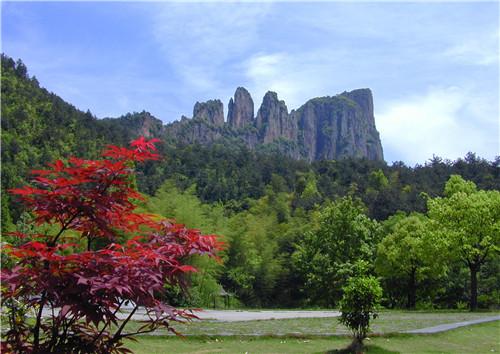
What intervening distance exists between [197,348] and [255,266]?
23.9m

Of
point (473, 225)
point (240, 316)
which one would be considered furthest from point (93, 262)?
point (473, 225)

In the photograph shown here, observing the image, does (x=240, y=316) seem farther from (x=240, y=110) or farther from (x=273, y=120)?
(x=240, y=110)

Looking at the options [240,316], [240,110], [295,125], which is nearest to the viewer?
[240,316]

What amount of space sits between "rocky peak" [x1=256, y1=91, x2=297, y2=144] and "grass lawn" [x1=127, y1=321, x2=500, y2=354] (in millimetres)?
137042

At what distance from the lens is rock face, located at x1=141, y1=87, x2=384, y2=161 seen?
133750 millimetres

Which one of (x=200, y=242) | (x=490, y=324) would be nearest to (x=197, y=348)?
(x=200, y=242)

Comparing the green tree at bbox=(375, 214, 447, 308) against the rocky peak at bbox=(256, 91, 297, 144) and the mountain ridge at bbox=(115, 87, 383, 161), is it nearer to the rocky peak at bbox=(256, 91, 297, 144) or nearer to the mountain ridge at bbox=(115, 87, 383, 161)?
the mountain ridge at bbox=(115, 87, 383, 161)

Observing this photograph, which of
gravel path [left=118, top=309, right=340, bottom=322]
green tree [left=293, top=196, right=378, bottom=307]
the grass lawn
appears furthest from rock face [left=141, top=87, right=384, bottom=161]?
the grass lawn

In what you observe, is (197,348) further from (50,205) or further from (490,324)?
(490,324)

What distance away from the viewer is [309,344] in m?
9.12

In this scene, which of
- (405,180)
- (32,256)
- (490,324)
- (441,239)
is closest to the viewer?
(32,256)

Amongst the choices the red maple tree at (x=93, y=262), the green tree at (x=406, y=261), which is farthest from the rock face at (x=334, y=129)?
the red maple tree at (x=93, y=262)

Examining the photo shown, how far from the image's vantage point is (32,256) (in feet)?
9.57

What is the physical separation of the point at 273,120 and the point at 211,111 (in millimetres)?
19166
